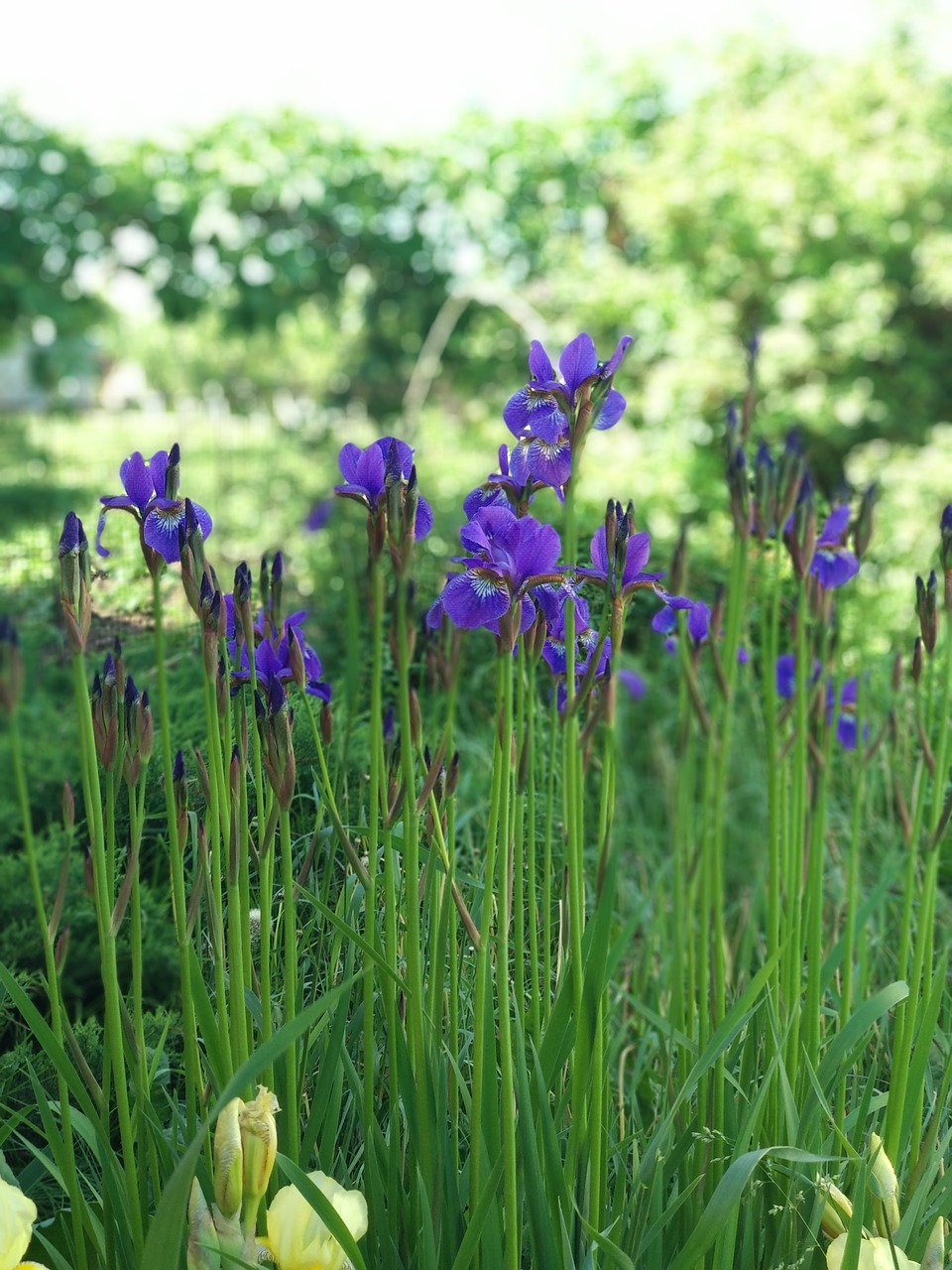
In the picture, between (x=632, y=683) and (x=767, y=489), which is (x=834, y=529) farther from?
(x=632, y=683)

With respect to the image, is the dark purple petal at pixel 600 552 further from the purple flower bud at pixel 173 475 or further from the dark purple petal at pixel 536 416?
the purple flower bud at pixel 173 475

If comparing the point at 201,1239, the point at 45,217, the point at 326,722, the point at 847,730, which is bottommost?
the point at 201,1239

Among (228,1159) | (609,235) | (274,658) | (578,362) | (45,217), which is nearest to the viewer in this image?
(228,1159)

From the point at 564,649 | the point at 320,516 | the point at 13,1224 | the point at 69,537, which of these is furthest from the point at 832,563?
Answer: the point at 320,516

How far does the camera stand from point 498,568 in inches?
45.1

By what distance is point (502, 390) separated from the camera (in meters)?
9.59

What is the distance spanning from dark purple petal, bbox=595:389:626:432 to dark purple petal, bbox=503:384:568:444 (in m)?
0.05

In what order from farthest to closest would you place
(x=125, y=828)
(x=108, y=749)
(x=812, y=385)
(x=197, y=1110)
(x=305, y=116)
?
(x=305, y=116), (x=812, y=385), (x=125, y=828), (x=197, y=1110), (x=108, y=749)

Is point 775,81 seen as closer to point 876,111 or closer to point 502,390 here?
point 876,111

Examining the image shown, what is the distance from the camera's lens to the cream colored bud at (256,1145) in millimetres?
1088

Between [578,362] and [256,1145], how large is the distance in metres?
0.86

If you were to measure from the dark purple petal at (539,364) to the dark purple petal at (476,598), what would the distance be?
1.04ft

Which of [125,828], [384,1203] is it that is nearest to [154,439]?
[125,828]

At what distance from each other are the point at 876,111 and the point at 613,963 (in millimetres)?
8617
